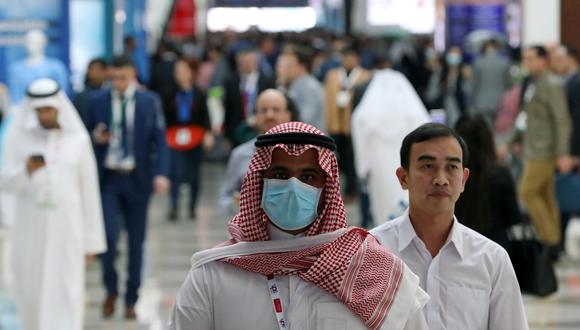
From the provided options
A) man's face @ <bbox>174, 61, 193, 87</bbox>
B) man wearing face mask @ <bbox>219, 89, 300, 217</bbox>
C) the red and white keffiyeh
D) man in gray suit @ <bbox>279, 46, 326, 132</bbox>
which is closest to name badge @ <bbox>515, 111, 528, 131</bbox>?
man in gray suit @ <bbox>279, 46, 326, 132</bbox>

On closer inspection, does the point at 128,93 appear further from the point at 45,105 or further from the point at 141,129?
the point at 45,105

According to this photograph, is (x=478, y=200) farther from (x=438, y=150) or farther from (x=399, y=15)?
(x=399, y=15)

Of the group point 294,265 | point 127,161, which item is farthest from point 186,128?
point 294,265

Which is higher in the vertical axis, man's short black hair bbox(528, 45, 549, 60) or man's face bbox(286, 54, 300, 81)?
man's short black hair bbox(528, 45, 549, 60)

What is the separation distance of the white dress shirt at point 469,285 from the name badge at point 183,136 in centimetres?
1153

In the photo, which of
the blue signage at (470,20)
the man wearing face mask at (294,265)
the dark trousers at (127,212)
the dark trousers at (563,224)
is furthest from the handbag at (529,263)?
the blue signage at (470,20)

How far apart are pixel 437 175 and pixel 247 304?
103 centimetres

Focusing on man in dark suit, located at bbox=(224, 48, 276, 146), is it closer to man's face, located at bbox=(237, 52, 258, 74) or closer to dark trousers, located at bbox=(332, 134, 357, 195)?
man's face, located at bbox=(237, 52, 258, 74)

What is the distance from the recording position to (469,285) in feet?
14.0

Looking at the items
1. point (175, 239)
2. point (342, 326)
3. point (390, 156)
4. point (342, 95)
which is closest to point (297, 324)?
point (342, 326)

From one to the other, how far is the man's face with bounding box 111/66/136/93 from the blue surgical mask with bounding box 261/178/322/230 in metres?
6.70

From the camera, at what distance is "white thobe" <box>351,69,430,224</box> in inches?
412

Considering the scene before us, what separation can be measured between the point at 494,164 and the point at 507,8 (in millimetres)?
33253

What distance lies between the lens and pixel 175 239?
47.8 ft
